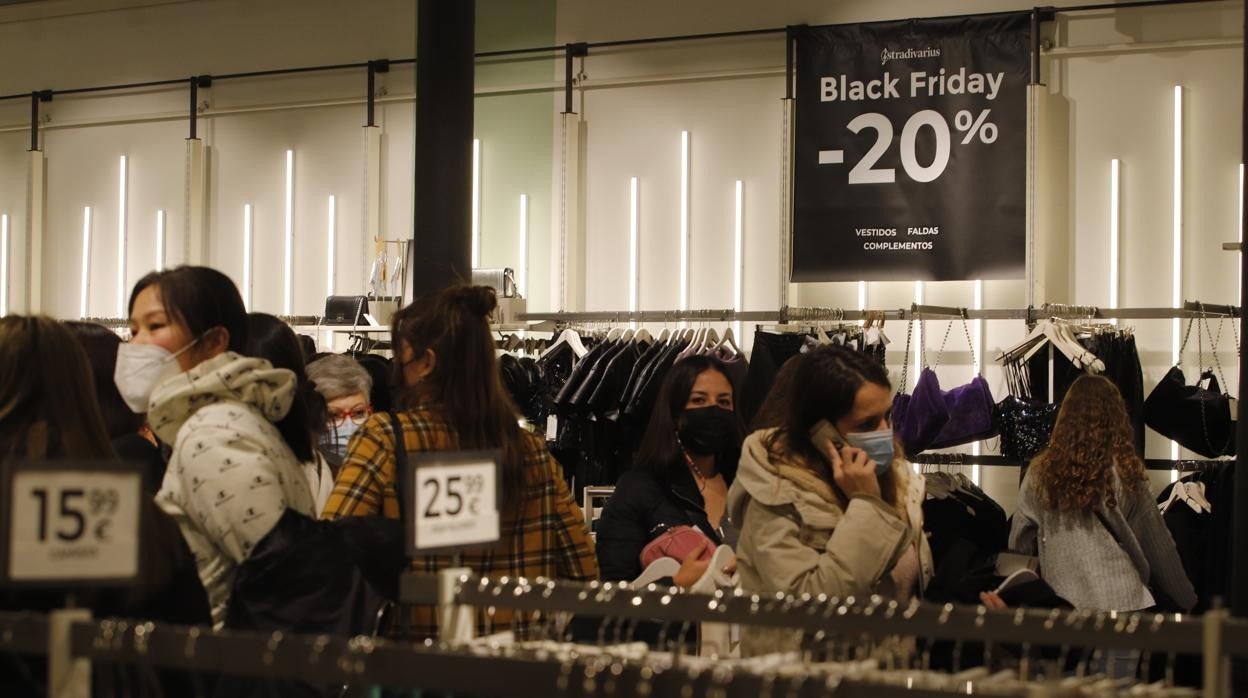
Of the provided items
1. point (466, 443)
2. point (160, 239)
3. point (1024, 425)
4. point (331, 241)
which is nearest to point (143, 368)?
point (466, 443)

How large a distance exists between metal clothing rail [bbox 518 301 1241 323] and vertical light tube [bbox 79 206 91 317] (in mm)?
3471

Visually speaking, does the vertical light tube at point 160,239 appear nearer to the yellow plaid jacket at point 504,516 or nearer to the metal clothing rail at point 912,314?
the metal clothing rail at point 912,314

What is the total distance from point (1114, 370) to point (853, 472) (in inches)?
139

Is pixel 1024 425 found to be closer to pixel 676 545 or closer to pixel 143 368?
pixel 676 545

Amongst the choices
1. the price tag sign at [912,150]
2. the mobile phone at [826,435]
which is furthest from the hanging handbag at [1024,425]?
the mobile phone at [826,435]

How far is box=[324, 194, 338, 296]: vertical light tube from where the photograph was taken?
28.5ft

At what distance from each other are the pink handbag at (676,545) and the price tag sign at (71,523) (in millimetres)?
2185

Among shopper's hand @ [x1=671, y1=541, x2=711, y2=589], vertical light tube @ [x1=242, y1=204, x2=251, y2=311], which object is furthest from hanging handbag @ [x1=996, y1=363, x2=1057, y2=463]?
vertical light tube @ [x1=242, y1=204, x2=251, y2=311]

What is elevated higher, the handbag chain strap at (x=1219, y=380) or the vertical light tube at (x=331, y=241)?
the vertical light tube at (x=331, y=241)

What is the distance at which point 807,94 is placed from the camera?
742cm

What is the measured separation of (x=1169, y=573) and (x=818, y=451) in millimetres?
2406

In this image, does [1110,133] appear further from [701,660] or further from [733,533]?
[701,660]

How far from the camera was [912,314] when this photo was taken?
657 centimetres

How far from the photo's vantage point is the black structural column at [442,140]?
5.91 metres
